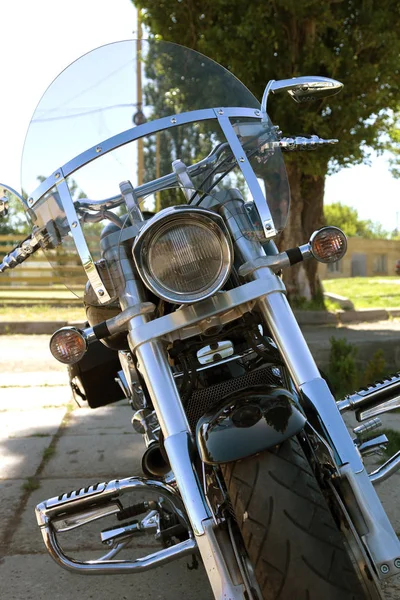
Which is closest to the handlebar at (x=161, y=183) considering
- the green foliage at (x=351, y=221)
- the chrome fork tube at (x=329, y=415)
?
the chrome fork tube at (x=329, y=415)

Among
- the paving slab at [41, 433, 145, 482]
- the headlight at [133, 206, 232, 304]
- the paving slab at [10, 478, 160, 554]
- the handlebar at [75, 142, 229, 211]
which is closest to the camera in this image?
the headlight at [133, 206, 232, 304]

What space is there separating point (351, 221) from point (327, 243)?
59758 millimetres

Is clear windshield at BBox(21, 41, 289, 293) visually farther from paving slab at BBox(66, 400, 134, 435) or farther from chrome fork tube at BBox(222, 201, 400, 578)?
paving slab at BBox(66, 400, 134, 435)

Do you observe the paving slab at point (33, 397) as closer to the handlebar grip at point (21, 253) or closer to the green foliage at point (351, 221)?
the handlebar grip at point (21, 253)

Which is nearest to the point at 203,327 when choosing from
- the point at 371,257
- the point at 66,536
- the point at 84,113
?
the point at 84,113

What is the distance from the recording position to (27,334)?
9.09 m

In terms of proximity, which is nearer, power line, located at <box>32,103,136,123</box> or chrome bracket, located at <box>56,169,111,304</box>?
chrome bracket, located at <box>56,169,111,304</box>

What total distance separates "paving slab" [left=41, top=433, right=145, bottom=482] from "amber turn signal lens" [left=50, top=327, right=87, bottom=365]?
181cm

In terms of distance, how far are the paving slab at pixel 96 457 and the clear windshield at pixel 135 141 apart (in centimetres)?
172

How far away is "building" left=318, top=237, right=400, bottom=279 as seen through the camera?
40.3 meters

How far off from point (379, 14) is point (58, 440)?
5983mm

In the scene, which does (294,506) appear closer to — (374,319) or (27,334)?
(27,334)

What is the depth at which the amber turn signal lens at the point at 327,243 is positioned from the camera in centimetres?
191

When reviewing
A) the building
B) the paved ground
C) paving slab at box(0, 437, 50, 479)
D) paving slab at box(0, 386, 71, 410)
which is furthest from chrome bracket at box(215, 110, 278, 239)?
the building
